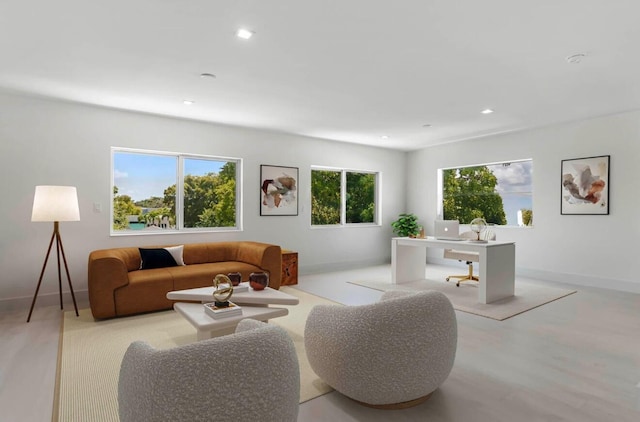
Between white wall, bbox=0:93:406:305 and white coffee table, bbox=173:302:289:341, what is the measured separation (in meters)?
2.42

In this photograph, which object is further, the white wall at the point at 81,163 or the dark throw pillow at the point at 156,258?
the dark throw pillow at the point at 156,258

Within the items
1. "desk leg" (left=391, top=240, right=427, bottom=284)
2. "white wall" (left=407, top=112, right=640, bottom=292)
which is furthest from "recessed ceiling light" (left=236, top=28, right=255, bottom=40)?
"white wall" (left=407, top=112, right=640, bottom=292)

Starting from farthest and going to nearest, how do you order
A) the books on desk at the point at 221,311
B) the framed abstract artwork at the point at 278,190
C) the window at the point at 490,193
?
the window at the point at 490,193 → the framed abstract artwork at the point at 278,190 → the books on desk at the point at 221,311

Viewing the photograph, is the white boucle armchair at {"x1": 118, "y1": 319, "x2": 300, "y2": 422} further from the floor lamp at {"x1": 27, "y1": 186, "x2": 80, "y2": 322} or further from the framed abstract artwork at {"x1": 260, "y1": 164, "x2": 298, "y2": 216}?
the framed abstract artwork at {"x1": 260, "y1": 164, "x2": 298, "y2": 216}

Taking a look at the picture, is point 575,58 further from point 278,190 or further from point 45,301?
point 45,301

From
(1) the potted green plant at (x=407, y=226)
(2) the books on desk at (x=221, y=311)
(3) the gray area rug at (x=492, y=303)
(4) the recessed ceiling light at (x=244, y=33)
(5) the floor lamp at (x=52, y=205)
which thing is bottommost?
(3) the gray area rug at (x=492, y=303)

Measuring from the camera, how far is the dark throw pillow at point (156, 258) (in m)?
4.52

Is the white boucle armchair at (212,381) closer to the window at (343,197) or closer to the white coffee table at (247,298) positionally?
the white coffee table at (247,298)

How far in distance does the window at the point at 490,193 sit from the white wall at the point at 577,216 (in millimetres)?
233

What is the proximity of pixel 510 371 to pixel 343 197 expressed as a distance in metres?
5.11

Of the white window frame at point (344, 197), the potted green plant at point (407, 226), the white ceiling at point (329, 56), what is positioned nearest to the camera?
the white ceiling at point (329, 56)

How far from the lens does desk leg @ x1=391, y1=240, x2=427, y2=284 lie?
18.5 ft

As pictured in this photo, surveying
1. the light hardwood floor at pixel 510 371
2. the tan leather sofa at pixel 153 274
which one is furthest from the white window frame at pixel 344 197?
the light hardwood floor at pixel 510 371

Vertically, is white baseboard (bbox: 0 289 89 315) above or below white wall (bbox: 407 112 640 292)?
below
